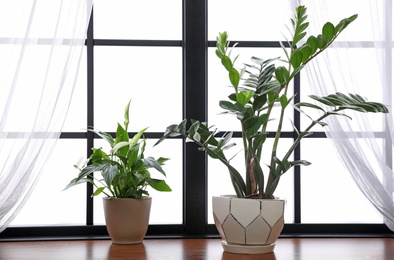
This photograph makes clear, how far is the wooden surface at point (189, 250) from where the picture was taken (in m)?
3.18

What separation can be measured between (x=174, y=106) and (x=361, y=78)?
3.78ft

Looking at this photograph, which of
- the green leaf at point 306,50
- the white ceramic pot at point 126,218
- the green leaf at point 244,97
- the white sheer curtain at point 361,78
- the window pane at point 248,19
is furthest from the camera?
the window pane at point 248,19

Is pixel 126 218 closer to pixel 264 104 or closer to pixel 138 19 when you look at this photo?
pixel 264 104

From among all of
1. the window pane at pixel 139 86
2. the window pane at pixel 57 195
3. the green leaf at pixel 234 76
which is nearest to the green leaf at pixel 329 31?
the green leaf at pixel 234 76

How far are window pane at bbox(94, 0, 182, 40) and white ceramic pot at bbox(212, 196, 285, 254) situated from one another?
1206 mm

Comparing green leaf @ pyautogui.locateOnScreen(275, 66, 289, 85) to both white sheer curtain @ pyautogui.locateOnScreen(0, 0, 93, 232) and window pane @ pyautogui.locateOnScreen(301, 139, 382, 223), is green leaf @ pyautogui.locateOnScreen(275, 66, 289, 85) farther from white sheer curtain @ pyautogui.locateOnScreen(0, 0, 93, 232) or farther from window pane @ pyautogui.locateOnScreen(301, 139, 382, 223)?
white sheer curtain @ pyautogui.locateOnScreen(0, 0, 93, 232)

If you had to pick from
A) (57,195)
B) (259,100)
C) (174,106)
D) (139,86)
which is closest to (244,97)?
(259,100)

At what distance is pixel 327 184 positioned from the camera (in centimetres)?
397

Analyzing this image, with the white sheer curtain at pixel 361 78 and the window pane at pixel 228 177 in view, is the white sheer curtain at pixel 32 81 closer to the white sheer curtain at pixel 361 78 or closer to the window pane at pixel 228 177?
the window pane at pixel 228 177

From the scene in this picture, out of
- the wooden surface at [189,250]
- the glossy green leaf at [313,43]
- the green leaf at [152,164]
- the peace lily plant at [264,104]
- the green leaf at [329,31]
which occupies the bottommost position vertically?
the wooden surface at [189,250]

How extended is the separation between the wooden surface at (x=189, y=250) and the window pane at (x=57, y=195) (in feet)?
0.92

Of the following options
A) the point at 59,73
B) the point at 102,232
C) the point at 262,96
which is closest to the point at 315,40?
the point at 262,96

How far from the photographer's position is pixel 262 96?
10.5 ft

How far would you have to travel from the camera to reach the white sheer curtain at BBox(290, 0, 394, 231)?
3.59 m
